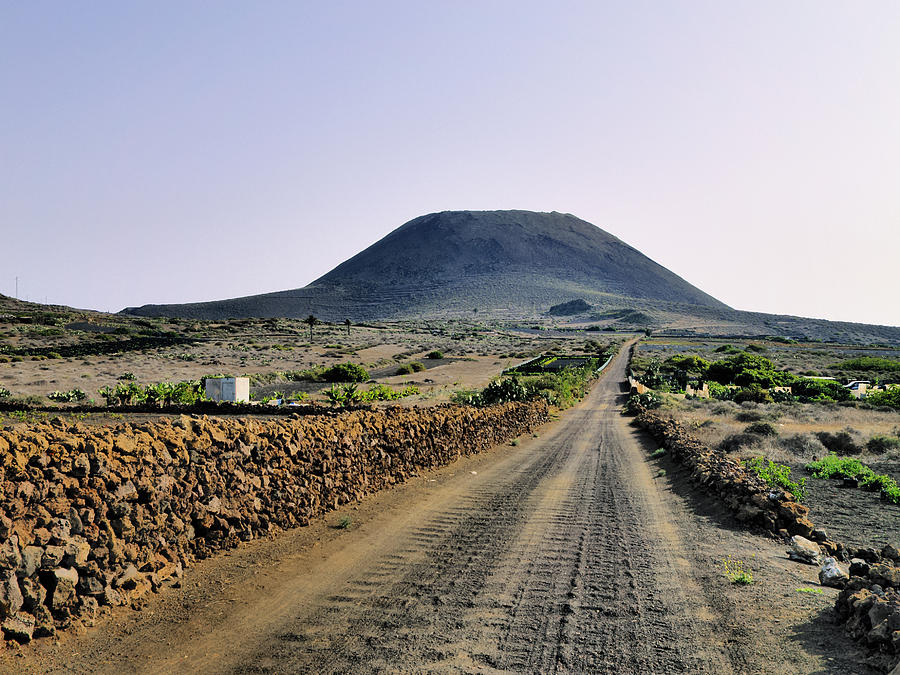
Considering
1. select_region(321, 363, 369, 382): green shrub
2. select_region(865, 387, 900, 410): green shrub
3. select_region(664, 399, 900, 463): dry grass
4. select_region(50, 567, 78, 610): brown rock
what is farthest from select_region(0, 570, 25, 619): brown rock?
select_region(865, 387, 900, 410): green shrub

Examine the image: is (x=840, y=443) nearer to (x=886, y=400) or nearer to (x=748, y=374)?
(x=886, y=400)

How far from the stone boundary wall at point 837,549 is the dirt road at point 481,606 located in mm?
277

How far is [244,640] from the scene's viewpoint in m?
5.57

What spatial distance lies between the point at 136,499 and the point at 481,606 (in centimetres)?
383

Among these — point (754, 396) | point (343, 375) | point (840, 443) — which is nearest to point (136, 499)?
point (840, 443)

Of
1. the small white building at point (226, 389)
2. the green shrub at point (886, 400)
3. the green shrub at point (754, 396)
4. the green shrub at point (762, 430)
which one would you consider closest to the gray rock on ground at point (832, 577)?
the green shrub at point (762, 430)

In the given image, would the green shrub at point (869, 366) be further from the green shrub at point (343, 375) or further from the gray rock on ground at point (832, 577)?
the gray rock on ground at point (832, 577)

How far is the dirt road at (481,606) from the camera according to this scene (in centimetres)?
519

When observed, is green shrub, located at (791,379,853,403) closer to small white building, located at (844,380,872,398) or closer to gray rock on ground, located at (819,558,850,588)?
small white building, located at (844,380,872,398)

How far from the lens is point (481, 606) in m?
6.39

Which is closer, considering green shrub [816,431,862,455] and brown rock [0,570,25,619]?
brown rock [0,570,25,619]

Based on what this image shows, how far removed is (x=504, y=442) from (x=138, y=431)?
1528cm

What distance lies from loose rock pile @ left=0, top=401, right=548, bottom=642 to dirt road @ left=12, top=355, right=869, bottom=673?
0.32 m

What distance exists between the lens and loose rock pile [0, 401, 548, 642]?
518cm
